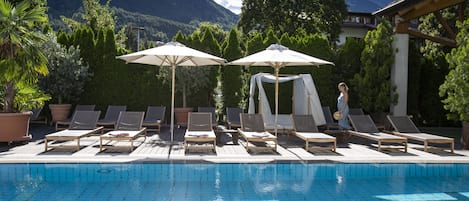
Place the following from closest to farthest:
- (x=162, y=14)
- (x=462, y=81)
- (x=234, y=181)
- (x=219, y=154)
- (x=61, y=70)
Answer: (x=234, y=181) < (x=219, y=154) < (x=462, y=81) < (x=61, y=70) < (x=162, y=14)

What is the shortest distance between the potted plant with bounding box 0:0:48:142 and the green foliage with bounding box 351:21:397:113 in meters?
10.1

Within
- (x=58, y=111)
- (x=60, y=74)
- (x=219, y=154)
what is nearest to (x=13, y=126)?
(x=58, y=111)

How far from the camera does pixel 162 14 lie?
10106 centimetres

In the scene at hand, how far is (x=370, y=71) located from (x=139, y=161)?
9.26 metres

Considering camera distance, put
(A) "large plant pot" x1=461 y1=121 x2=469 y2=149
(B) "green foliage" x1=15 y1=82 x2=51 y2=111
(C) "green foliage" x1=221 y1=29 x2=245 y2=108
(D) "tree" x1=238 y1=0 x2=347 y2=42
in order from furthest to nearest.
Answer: (D) "tree" x1=238 y1=0 x2=347 y2=42, (C) "green foliage" x1=221 y1=29 x2=245 y2=108, (A) "large plant pot" x1=461 y1=121 x2=469 y2=149, (B) "green foliage" x1=15 y1=82 x2=51 y2=111

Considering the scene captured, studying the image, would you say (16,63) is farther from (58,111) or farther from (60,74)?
(58,111)

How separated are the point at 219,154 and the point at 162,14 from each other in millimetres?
96844

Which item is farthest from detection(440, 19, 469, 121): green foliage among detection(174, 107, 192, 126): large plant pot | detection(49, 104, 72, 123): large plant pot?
detection(49, 104, 72, 123): large plant pot

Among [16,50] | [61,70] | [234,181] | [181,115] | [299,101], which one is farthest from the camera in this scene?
[181,115]

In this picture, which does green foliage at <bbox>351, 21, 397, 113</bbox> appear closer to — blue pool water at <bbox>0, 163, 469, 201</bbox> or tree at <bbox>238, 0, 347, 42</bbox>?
blue pool water at <bbox>0, 163, 469, 201</bbox>

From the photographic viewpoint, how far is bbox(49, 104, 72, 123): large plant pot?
43.9 ft

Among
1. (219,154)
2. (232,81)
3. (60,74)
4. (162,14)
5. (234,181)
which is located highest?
(162,14)

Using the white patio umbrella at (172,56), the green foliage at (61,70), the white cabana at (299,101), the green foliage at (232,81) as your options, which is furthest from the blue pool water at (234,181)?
the green foliage at (232,81)

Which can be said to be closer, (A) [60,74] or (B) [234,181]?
(B) [234,181]
